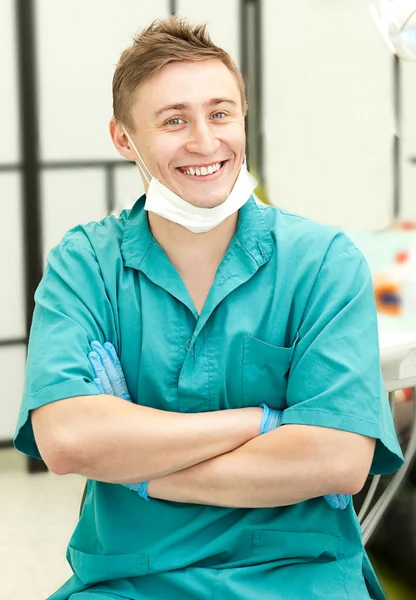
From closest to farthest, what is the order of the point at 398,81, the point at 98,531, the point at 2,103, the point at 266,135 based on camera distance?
the point at 98,531, the point at 2,103, the point at 398,81, the point at 266,135

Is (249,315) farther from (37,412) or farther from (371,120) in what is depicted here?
(371,120)

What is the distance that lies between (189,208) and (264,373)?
27 centimetres

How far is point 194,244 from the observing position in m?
1.27

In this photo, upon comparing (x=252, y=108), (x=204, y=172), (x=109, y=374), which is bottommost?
(x=109, y=374)

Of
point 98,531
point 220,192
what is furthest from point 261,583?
point 220,192

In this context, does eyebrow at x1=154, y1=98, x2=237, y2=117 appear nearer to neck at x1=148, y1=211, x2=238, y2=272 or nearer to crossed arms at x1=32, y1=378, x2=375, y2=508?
neck at x1=148, y1=211, x2=238, y2=272

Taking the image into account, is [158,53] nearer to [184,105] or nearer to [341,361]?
[184,105]

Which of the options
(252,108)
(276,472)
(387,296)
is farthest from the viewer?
(252,108)

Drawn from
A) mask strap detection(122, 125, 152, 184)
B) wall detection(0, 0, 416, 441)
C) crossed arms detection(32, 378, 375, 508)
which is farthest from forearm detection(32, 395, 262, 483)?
wall detection(0, 0, 416, 441)

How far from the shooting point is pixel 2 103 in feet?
9.80

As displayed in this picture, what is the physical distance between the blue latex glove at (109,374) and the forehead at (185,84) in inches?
14.4

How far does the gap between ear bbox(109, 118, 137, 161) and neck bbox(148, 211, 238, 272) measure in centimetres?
12

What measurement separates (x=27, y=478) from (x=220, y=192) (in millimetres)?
2129

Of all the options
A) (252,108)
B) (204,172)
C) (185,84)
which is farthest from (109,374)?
(252,108)
